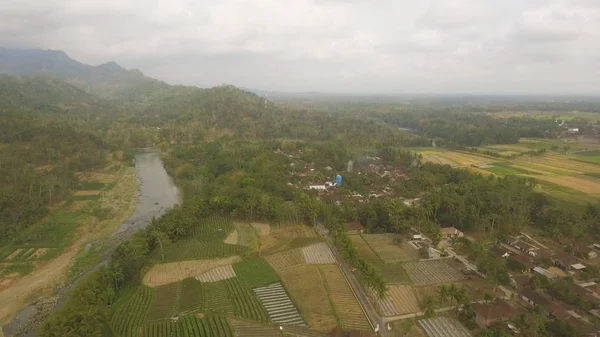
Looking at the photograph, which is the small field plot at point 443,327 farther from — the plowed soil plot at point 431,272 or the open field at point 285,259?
the open field at point 285,259

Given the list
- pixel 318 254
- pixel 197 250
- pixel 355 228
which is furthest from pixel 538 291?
pixel 197 250

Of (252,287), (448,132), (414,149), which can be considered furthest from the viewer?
(448,132)

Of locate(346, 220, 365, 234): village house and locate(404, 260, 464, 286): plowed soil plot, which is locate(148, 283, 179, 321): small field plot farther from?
locate(346, 220, 365, 234): village house

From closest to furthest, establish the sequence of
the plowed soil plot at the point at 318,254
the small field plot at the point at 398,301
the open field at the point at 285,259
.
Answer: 1. the small field plot at the point at 398,301
2. the open field at the point at 285,259
3. the plowed soil plot at the point at 318,254

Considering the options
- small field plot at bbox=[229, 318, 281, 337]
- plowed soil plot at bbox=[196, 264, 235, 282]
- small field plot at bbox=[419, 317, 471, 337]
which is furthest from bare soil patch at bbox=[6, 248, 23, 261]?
small field plot at bbox=[419, 317, 471, 337]

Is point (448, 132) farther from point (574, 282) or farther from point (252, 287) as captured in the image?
point (252, 287)

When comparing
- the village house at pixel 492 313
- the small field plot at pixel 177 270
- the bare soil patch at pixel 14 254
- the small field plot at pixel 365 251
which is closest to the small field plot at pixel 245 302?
the small field plot at pixel 177 270

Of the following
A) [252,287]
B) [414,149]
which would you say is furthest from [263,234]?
[414,149]
